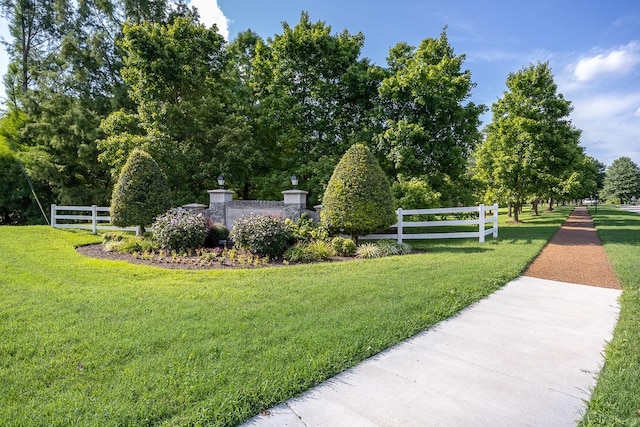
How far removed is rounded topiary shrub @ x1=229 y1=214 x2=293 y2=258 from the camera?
7.95 metres

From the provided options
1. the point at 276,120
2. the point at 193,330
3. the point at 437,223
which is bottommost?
the point at 193,330

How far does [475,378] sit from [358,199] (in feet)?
21.1

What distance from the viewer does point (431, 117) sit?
43.2 ft

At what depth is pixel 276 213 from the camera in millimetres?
10289

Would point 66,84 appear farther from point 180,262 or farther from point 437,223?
point 437,223

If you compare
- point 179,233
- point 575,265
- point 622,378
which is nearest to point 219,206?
point 179,233

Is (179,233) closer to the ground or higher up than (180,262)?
higher up

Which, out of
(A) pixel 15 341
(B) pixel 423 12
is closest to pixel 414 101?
(B) pixel 423 12

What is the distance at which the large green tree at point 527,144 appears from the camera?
16.8m

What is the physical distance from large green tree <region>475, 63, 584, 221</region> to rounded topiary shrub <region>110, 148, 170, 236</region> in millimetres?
14654

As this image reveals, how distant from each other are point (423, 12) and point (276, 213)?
748cm

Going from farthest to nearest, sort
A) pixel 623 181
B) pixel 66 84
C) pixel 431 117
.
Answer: pixel 623 181 → pixel 66 84 → pixel 431 117

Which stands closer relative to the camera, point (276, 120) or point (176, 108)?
point (176, 108)

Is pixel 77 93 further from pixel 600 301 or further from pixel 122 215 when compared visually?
pixel 600 301
